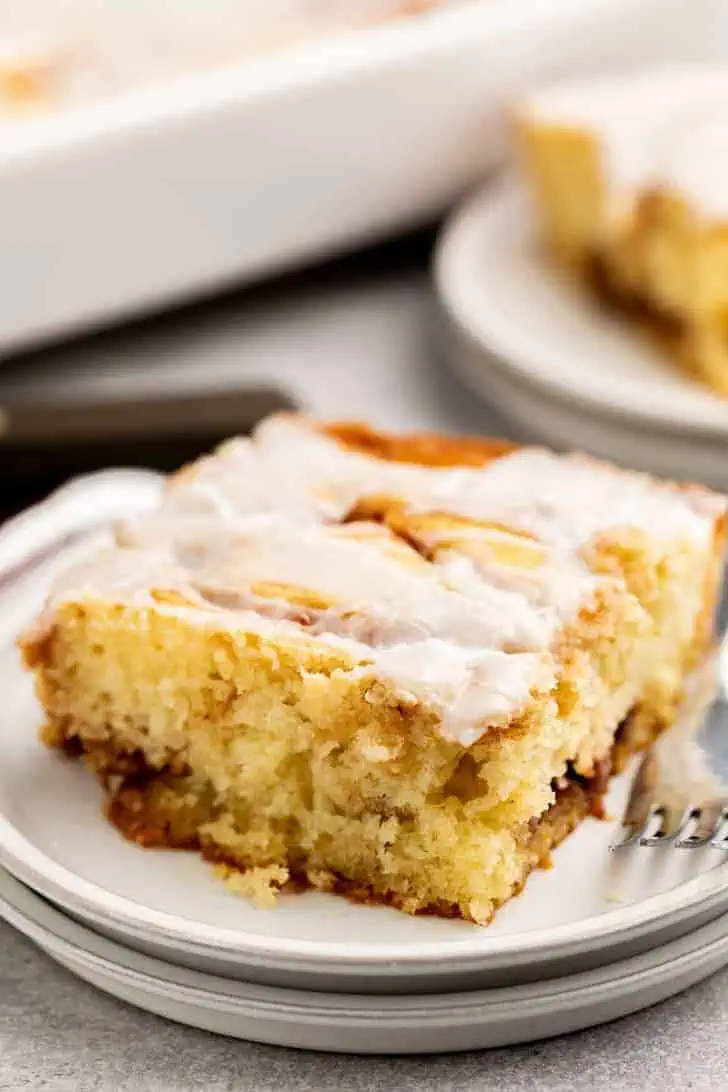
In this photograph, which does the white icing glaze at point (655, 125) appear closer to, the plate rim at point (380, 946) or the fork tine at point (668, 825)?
the fork tine at point (668, 825)

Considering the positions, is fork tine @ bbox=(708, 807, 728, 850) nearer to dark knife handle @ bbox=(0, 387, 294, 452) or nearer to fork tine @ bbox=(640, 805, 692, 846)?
fork tine @ bbox=(640, 805, 692, 846)

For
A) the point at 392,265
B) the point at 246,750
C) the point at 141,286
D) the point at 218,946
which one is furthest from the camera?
the point at 392,265

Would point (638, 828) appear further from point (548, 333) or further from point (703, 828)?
point (548, 333)

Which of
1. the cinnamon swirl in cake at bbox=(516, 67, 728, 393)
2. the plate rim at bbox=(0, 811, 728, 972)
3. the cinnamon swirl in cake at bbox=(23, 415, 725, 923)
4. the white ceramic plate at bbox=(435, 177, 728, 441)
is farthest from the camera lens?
the cinnamon swirl in cake at bbox=(516, 67, 728, 393)

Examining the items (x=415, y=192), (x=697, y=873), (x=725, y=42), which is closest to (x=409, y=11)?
(x=415, y=192)

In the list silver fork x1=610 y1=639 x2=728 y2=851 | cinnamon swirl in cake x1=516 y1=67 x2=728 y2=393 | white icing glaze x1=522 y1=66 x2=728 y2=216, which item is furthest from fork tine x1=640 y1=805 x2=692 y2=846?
white icing glaze x1=522 y1=66 x2=728 y2=216

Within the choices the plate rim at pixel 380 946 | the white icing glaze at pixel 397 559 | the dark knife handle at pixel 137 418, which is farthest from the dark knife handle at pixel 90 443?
the plate rim at pixel 380 946

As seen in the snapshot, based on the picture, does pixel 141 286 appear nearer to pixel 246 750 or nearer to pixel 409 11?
pixel 409 11
